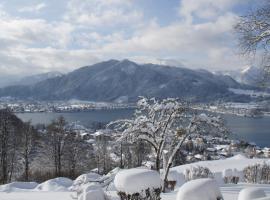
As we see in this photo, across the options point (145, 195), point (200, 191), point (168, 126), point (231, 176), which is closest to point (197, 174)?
point (231, 176)

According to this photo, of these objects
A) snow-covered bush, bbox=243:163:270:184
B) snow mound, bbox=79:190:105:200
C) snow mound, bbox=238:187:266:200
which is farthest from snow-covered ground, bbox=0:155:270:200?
snow mound, bbox=238:187:266:200

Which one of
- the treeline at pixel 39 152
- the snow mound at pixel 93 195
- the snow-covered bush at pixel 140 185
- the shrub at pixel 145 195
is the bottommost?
the treeline at pixel 39 152

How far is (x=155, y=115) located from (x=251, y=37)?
29.5 feet

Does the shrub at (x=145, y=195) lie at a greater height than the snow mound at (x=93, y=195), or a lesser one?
greater

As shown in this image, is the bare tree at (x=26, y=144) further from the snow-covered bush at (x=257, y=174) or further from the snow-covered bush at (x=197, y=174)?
the snow-covered bush at (x=257, y=174)

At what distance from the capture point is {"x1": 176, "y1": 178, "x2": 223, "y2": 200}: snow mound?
784cm

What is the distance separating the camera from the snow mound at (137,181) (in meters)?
9.00

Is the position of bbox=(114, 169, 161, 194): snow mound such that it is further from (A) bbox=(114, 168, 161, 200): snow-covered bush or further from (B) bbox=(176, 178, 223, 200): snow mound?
(B) bbox=(176, 178, 223, 200): snow mound

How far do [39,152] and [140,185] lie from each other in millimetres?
36230

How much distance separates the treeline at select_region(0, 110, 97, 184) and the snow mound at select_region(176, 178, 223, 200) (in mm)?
28641

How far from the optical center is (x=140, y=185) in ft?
29.5

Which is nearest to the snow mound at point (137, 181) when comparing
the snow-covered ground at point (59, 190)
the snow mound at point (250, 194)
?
the snow mound at point (250, 194)

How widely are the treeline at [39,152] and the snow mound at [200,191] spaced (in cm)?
2864

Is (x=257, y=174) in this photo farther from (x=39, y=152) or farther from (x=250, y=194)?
(x=39, y=152)
